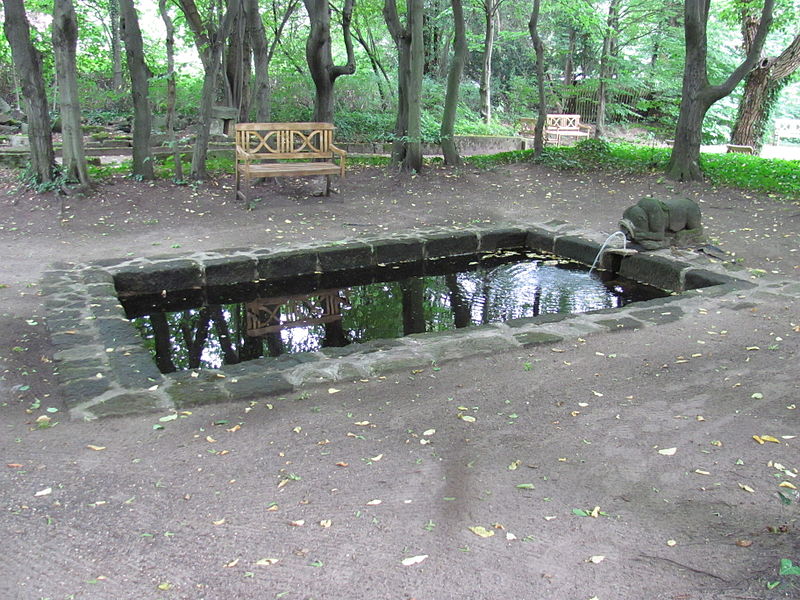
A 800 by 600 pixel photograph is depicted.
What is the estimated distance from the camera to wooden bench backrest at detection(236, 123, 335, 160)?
382 inches

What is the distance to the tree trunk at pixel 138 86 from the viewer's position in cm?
965

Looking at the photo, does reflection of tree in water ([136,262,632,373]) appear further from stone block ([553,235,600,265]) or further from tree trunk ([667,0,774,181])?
tree trunk ([667,0,774,181])

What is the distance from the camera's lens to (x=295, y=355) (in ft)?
16.1

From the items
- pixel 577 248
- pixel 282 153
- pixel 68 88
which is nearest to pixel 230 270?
pixel 282 153

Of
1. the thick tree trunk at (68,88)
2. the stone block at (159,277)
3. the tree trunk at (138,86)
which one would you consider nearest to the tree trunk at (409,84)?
the tree trunk at (138,86)

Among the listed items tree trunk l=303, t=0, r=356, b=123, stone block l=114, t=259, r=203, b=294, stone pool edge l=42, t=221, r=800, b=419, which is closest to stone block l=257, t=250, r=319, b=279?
stone pool edge l=42, t=221, r=800, b=419

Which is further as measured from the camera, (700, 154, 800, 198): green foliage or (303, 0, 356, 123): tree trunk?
(303, 0, 356, 123): tree trunk

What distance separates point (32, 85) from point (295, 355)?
6745 millimetres

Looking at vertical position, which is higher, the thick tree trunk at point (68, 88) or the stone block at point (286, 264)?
the thick tree trunk at point (68, 88)

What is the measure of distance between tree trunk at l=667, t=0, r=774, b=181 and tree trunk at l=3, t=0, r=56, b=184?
900 cm

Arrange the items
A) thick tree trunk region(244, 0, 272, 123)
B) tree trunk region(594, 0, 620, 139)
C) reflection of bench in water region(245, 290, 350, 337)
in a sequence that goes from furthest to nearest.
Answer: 1. tree trunk region(594, 0, 620, 139)
2. thick tree trunk region(244, 0, 272, 123)
3. reflection of bench in water region(245, 290, 350, 337)

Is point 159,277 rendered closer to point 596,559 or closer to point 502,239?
point 502,239

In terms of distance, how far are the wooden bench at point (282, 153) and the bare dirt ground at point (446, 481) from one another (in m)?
4.29

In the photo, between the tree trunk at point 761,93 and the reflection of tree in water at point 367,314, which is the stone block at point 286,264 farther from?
the tree trunk at point 761,93
